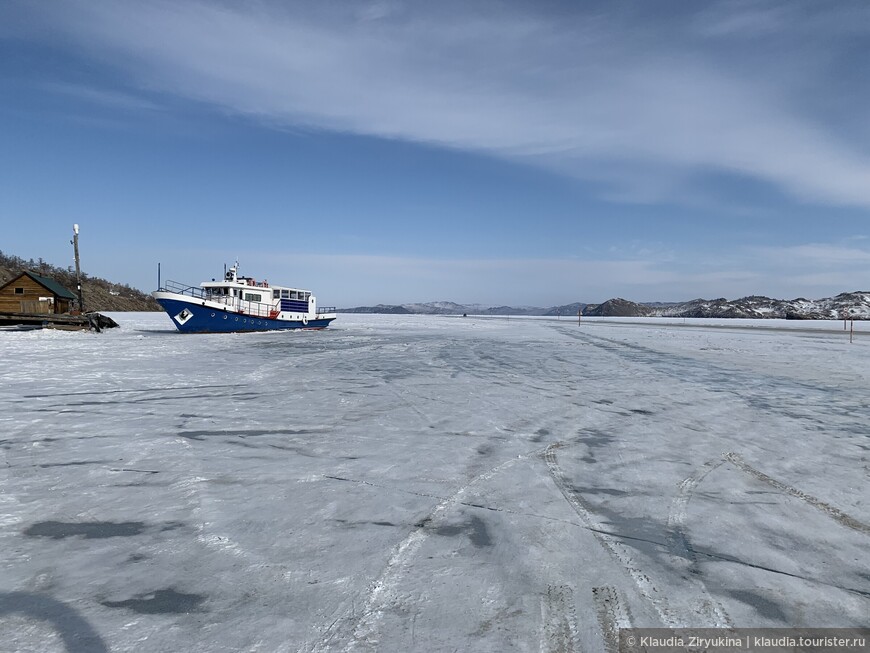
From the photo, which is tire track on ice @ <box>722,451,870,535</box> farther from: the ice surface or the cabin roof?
the cabin roof

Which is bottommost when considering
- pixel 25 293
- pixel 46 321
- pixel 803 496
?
pixel 803 496

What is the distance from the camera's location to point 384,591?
2.77 meters

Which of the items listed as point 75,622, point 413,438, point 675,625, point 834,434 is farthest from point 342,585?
point 834,434

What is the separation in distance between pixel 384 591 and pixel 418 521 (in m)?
1.02

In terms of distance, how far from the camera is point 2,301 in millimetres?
34438

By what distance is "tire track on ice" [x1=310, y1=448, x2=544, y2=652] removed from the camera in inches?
91.5

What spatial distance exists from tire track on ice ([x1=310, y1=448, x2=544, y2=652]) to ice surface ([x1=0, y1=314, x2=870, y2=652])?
0.6 inches

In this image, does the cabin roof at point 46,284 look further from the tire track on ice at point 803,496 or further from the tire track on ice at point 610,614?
the tire track on ice at point 610,614

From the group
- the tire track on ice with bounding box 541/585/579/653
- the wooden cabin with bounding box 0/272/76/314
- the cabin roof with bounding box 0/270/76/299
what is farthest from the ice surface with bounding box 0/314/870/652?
the cabin roof with bounding box 0/270/76/299

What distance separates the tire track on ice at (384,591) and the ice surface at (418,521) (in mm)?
15

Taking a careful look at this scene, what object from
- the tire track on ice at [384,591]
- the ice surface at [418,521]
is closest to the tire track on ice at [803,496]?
the ice surface at [418,521]

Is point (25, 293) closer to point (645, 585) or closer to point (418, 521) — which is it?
point (418, 521)

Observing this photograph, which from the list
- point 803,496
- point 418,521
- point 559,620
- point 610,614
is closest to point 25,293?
point 418,521

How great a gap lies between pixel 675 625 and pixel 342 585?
1853 millimetres
